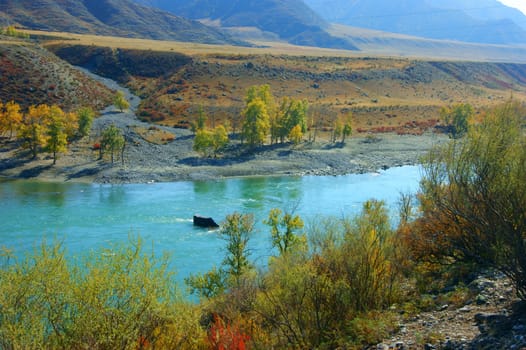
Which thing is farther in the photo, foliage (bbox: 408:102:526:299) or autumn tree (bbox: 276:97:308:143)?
autumn tree (bbox: 276:97:308:143)

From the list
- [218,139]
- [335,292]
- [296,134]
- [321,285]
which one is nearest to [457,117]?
[296,134]

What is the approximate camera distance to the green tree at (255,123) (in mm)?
61969

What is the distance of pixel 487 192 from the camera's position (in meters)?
13.2

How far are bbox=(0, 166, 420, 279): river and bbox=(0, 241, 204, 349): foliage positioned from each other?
36.2ft

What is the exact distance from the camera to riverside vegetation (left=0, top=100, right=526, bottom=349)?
41.8ft

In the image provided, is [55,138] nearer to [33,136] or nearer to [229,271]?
[33,136]

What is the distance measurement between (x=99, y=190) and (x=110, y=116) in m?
30.5

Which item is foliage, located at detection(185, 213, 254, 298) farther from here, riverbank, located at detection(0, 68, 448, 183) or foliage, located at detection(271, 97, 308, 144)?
foliage, located at detection(271, 97, 308, 144)

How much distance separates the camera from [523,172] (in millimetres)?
12305

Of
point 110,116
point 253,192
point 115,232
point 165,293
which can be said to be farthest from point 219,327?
point 110,116

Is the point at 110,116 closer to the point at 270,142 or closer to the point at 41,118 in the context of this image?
the point at 41,118

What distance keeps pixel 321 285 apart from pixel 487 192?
527cm

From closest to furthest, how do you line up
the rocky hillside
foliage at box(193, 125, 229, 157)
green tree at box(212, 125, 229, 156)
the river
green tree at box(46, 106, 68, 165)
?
the river, green tree at box(46, 106, 68, 165), foliage at box(193, 125, 229, 157), green tree at box(212, 125, 229, 156), the rocky hillside

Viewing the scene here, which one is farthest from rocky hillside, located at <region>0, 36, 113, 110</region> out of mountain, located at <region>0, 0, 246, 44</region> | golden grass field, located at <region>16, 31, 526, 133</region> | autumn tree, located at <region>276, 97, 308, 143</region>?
mountain, located at <region>0, 0, 246, 44</region>
